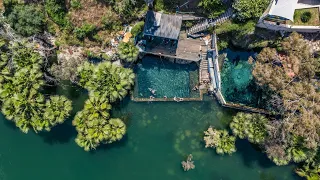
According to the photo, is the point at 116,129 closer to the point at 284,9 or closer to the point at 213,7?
the point at 213,7

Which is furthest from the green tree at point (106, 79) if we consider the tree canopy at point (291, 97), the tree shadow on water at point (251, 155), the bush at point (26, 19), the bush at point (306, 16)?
the bush at point (306, 16)

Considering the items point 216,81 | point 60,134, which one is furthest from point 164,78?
point 60,134

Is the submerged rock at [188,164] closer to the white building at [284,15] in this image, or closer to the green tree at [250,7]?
the white building at [284,15]

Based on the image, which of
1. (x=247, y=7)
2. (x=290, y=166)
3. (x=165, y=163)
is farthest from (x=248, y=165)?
(x=247, y=7)

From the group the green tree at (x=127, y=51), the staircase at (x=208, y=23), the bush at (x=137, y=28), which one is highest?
the staircase at (x=208, y=23)

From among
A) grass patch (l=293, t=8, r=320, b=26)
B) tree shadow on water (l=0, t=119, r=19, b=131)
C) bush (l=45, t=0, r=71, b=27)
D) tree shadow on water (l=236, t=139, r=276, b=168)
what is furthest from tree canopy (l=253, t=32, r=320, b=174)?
tree shadow on water (l=0, t=119, r=19, b=131)

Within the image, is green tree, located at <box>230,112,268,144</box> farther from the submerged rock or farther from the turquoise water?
the submerged rock
